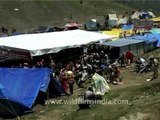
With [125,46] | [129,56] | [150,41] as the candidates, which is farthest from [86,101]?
[150,41]

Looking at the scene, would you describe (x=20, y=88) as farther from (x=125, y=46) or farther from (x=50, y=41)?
(x=125, y=46)

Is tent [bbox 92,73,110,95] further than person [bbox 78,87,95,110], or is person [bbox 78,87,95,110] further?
tent [bbox 92,73,110,95]

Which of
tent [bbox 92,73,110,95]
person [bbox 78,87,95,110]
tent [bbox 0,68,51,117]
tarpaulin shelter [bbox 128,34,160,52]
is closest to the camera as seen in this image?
person [bbox 78,87,95,110]

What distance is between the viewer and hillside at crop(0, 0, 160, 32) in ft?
263

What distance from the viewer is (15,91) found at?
21922 millimetres

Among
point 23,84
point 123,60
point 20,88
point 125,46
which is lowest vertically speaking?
point 123,60

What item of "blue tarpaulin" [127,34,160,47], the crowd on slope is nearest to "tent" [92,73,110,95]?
the crowd on slope

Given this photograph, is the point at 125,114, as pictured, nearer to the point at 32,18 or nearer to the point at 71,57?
the point at 71,57

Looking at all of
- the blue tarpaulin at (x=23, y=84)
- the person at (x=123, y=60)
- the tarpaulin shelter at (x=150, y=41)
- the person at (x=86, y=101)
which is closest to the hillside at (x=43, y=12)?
the tarpaulin shelter at (x=150, y=41)

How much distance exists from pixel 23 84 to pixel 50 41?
10.8m

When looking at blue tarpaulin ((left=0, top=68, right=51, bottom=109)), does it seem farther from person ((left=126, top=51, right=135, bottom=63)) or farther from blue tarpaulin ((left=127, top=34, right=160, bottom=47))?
blue tarpaulin ((left=127, top=34, right=160, bottom=47))

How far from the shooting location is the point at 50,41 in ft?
109

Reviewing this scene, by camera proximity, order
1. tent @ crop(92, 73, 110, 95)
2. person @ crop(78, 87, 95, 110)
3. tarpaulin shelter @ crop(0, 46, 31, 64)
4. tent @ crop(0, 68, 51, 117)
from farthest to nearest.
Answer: tarpaulin shelter @ crop(0, 46, 31, 64), tent @ crop(92, 73, 110, 95), tent @ crop(0, 68, 51, 117), person @ crop(78, 87, 95, 110)

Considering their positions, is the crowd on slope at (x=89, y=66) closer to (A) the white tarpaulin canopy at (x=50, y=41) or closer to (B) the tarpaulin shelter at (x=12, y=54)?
(B) the tarpaulin shelter at (x=12, y=54)
